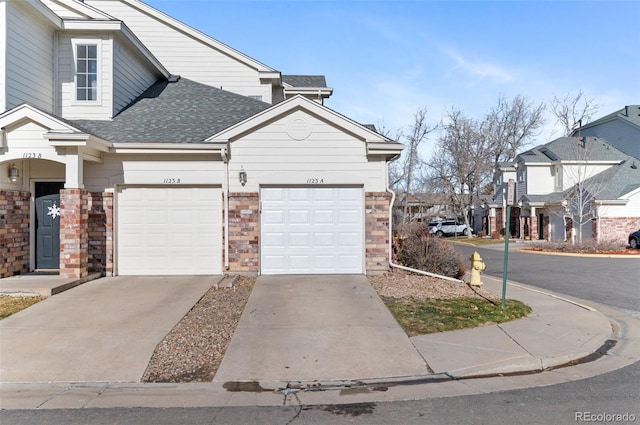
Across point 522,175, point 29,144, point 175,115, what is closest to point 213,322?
point 29,144

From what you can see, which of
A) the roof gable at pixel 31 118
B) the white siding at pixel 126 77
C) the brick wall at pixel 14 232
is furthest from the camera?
the white siding at pixel 126 77

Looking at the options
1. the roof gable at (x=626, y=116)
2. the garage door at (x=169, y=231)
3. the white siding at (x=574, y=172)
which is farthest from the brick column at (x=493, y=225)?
the garage door at (x=169, y=231)

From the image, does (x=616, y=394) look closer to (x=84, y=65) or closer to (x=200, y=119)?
(x=200, y=119)

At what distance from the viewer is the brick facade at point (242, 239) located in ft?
36.9

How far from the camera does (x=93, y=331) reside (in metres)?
6.89

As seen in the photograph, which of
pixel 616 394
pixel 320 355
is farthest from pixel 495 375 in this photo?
pixel 320 355

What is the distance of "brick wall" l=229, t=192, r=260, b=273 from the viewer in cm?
1125

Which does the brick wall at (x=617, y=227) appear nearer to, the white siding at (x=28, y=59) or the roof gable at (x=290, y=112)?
the roof gable at (x=290, y=112)

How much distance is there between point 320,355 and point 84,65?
11.2 m

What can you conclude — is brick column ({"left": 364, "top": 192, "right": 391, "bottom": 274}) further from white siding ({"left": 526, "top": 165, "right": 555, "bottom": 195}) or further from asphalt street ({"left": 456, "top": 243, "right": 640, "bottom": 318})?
white siding ({"left": 526, "top": 165, "right": 555, "bottom": 195})

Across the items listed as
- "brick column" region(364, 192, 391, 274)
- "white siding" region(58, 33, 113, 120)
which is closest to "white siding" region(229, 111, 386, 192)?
"brick column" region(364, 192, 391, 274)

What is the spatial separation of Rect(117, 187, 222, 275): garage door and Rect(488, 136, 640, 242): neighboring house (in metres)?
23.6

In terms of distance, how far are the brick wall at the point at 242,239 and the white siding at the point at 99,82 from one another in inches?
186

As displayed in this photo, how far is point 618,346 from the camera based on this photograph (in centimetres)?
668
